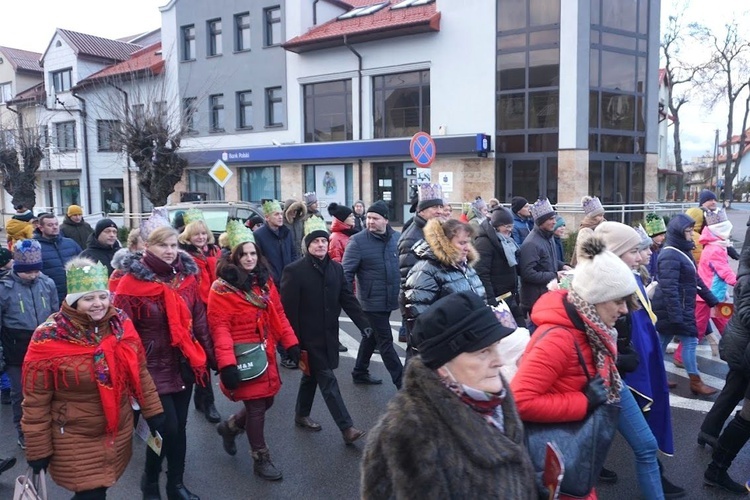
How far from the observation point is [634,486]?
4.45m

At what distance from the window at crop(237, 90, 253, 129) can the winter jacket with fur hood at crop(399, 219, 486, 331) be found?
935 inches

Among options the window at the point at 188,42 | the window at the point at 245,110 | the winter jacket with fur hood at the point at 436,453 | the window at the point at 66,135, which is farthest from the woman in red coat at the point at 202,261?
the window at the point at 66,135

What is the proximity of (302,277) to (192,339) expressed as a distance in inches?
49.3

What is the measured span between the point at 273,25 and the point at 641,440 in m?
26.3

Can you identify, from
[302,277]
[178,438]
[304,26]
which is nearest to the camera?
[178,438]

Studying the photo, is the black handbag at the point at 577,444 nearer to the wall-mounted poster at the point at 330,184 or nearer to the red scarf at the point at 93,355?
the red scarf at the point at 93,355

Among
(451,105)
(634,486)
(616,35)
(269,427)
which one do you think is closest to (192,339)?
(269,427)

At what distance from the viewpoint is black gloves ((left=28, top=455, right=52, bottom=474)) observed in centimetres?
338

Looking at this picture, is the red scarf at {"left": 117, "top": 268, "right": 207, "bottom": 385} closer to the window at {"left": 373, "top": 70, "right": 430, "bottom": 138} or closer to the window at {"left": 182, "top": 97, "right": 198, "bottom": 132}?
the window at {"left": 373, "top": 70, "right": 430, "bottom": 138}

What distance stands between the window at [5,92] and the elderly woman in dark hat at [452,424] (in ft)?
152

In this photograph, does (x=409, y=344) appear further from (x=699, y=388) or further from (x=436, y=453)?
(x=699, y=388)

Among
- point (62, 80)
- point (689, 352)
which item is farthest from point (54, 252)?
point (62, 80)

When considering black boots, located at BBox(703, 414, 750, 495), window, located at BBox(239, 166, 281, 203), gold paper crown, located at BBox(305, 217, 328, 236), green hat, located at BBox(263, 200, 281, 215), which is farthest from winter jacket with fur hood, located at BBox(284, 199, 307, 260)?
window, located at BBox(239, 166, 281, 203)

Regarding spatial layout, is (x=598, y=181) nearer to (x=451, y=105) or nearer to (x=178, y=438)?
(x=451, y=105)
